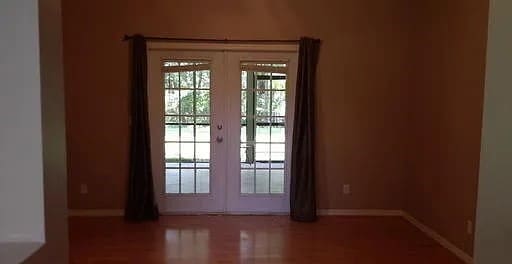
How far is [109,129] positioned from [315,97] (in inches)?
101

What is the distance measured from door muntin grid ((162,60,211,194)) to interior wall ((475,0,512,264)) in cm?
393

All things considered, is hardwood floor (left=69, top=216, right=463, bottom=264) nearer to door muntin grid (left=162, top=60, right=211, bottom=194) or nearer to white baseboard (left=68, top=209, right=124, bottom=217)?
white baseboard (left=68, top=209, right=124, bottom=217)

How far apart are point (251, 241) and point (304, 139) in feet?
4.73

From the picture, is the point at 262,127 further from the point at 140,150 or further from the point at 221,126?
the point at 140,150

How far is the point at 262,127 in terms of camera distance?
17.1 feet

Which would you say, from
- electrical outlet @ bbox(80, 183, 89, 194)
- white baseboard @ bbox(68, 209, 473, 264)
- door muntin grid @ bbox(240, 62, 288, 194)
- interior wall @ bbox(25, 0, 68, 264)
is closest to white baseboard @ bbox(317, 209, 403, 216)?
white baseboard @ bbox(68, 209, 473, 264)

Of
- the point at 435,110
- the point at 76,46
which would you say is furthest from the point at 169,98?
the point at 435,110

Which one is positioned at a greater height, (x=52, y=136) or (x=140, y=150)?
(x=52, y=136)

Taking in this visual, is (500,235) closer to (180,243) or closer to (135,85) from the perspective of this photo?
(180,243)

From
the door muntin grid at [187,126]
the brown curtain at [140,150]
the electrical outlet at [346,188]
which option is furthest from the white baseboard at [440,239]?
the brown curtain at [140,150]

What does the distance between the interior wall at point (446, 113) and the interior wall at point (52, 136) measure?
3.35 m

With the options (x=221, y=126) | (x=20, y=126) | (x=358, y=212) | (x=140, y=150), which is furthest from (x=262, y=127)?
(x=20, y=126)

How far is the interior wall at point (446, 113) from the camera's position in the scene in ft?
12.2

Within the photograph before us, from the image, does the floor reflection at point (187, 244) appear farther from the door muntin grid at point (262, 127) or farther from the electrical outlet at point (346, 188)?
the electrical outlet at point (346, 188)
